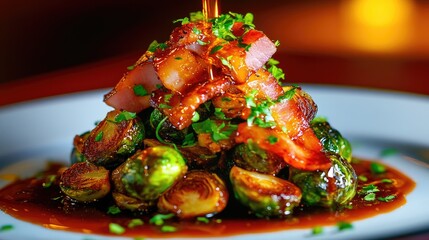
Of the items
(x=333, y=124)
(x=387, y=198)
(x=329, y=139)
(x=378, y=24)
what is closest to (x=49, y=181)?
(x=329, y=139)

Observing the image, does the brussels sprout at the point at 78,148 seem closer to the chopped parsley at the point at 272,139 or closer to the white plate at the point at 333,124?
the white plate at the point at 333,124

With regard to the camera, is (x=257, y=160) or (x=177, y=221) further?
Answer: (x=257, y=160)

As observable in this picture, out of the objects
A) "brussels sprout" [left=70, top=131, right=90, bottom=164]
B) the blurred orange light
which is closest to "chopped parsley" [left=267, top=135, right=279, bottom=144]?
"brussels sprout" [left=70, top=131, right=90, bottom=164]

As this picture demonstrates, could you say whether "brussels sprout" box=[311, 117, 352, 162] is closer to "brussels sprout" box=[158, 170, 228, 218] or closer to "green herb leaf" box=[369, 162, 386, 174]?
"green herb leaf" box=[369, 162, 386, 174]

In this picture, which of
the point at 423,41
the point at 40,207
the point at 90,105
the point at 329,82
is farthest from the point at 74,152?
the point at 423,41

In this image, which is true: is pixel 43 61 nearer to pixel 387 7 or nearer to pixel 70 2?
pixel 70 2

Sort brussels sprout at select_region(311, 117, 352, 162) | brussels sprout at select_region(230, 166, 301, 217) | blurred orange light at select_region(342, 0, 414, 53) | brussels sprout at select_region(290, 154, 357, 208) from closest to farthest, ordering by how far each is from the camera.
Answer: brussels sprout at select_region(230, 166, 301, 217)
brussels sprout at select_region(290, 154, 357, 208)
brussels sprout at select_region(311, 117, 352, 162)
blurred orange light at select_region(342, 0, 414, 53)

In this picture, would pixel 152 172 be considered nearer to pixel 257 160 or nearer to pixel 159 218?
pixel 159 218
